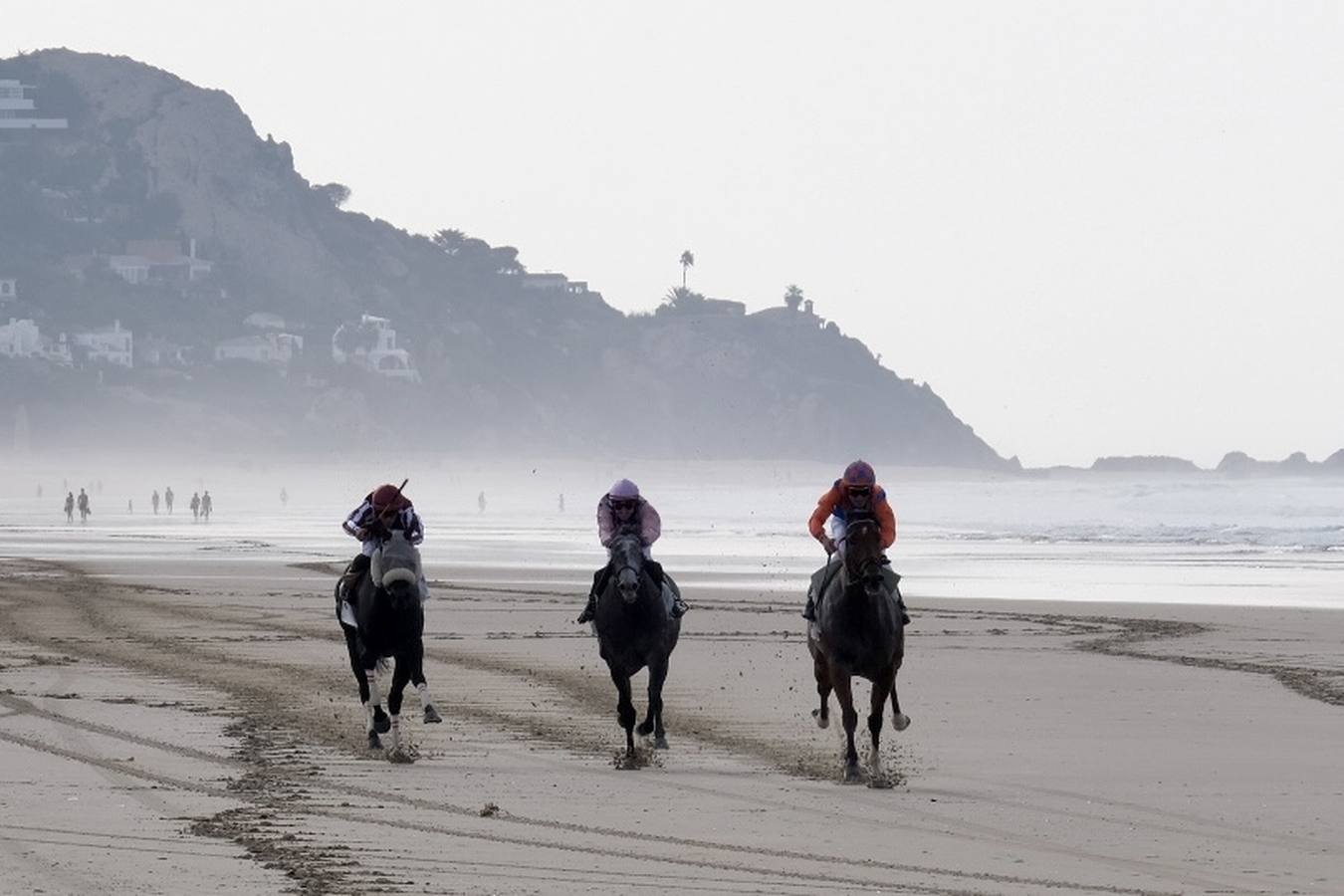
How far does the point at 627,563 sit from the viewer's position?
16.2 meters

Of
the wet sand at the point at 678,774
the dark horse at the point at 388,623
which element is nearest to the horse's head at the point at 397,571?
the dark horse at the point at 388,623

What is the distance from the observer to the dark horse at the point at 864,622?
49.0 feet

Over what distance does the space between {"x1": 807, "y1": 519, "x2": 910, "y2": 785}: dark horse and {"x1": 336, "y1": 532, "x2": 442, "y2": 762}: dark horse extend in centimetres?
282

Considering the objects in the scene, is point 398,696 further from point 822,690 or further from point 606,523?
point 822,690

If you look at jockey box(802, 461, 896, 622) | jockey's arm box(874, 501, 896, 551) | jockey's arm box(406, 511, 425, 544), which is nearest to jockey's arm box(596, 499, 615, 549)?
jockey's arm box(406, 511, 425, 544)

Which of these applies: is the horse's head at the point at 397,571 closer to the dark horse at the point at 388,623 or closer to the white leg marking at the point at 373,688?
the dark horse at the point at 388,623

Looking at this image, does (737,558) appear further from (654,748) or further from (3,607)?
(654,748)

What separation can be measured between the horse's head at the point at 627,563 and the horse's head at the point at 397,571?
1.33m

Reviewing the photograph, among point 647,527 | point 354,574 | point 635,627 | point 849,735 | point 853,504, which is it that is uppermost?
point 853,504

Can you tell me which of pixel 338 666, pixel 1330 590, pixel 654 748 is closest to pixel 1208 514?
pixel 1330 590

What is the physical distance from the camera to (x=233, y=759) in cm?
1503

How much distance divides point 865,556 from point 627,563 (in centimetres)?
196

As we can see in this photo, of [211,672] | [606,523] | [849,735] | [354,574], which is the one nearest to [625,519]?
[606,523]

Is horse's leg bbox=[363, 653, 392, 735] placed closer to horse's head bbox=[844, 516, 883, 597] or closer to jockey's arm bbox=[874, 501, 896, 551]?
horse's head bbox=[844, 516, 883, 597]
